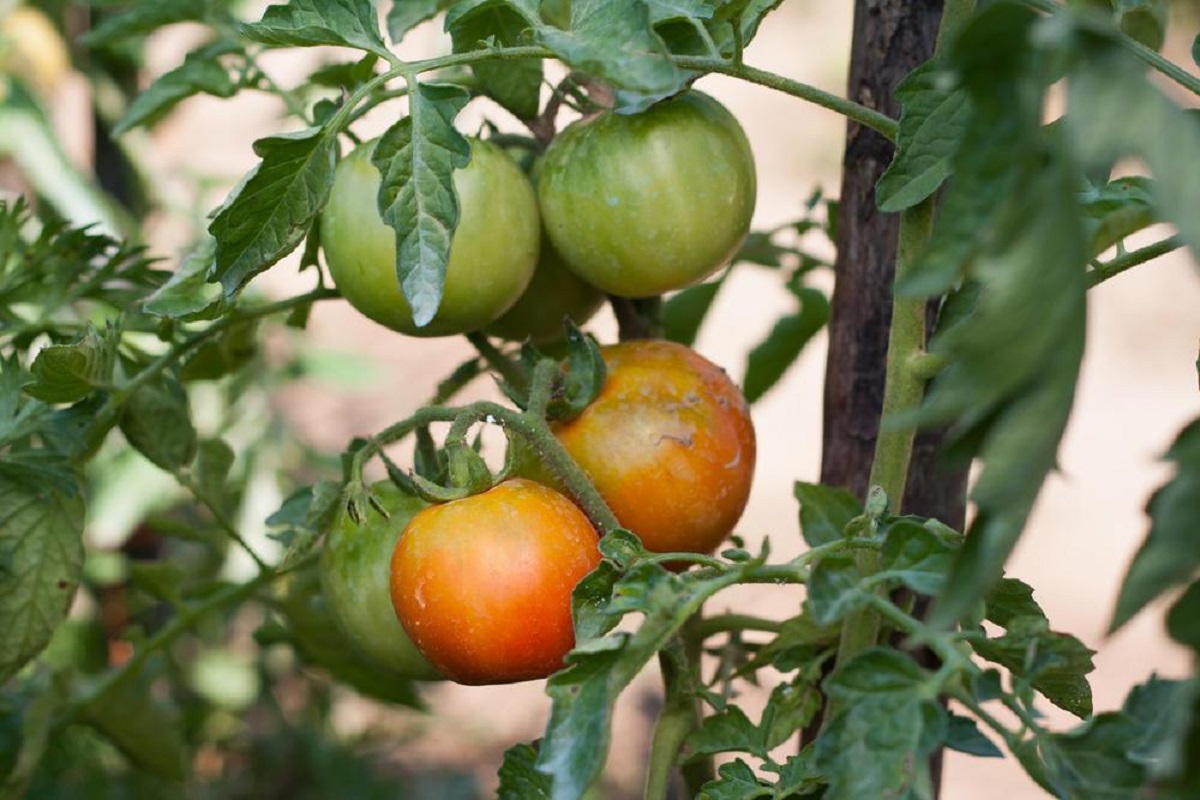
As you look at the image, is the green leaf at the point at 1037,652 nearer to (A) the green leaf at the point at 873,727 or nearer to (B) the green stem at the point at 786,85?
(A) the green leaf at the point at 873,727

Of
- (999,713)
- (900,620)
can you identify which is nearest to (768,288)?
(999,713)

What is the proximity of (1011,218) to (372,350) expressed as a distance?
10.4 ft

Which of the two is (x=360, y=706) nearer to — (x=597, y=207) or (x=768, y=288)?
(x=768, y=288)

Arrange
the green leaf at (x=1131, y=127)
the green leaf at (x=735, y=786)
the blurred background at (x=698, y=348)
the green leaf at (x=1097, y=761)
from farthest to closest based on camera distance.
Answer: the blurred background at (x=698, y=348) < the green leaf at (x=735, y=786) < the green leaf at (x=1097, y=761) < the green leaf at (x=1131, y=127)

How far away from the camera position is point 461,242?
0.67m

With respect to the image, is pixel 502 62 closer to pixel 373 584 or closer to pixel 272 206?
pixel 272 206

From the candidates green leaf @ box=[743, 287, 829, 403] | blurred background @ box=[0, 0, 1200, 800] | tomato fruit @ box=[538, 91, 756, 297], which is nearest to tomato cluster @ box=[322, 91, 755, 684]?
tomato fruit @ box=[538, 91, 756, 297]

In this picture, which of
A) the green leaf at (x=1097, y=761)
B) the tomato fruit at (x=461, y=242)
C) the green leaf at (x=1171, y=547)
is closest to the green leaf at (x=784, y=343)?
the tomato fruit at (x=461, y=242)

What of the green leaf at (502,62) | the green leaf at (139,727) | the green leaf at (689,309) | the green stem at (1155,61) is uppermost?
the green stem at (1155,61)

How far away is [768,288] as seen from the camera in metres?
3.47

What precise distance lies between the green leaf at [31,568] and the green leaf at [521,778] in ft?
0.95

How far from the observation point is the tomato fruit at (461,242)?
67 centimetres

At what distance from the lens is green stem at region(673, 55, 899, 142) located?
1.89 feet

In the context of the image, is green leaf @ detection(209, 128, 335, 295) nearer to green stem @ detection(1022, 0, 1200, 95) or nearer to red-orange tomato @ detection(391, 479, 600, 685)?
red-orange tomato @ detection(391, 479, 600, 685)
